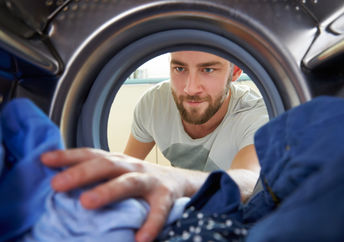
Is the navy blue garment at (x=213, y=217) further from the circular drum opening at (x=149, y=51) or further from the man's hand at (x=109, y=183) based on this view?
the circular drum opening at (x=149, y=51)

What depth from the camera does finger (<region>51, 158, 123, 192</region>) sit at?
12.6 inches

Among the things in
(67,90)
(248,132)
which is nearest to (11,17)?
(67,90)

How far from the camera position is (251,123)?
1248 millimetres

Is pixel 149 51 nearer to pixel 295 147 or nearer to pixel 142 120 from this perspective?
pixel 295 147

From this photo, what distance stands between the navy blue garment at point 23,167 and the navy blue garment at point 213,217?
153 mm

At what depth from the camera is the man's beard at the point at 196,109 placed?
4.40ft

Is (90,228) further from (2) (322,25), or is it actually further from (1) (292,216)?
(2) (322,25)

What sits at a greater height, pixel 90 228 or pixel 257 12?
pixel 257 12

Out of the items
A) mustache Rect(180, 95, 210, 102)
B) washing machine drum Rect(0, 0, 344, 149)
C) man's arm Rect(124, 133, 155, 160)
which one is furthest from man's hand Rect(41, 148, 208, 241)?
man's arm Rect(124, 133, 155, 160)

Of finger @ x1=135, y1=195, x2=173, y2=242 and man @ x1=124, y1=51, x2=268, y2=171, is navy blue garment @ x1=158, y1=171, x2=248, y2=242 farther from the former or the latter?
man @ x1=124, y1=51, x2=268, y2=171

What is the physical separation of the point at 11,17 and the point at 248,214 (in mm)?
512

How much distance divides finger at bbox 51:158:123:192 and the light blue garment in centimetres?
1

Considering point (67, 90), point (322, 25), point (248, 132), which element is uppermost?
point (322, 25)

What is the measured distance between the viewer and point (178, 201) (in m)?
0.42
